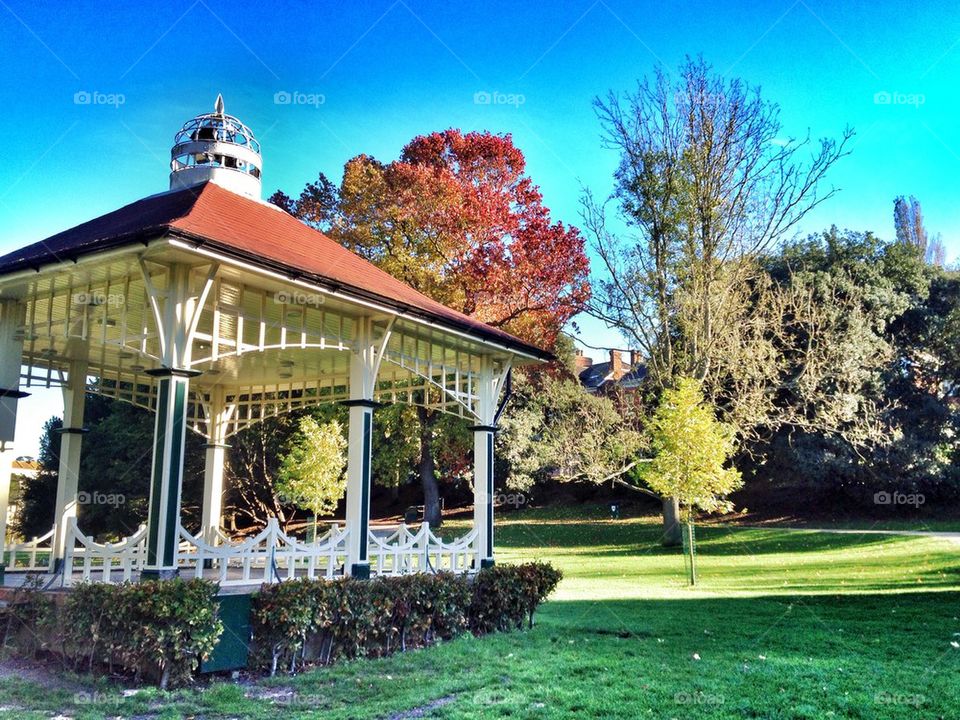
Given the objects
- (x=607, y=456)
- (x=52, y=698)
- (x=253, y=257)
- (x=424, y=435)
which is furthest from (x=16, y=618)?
(x=424, y=435)

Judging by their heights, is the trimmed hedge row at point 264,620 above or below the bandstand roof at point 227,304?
below

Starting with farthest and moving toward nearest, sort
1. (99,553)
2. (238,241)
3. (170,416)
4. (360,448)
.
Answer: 1. (360,448)
2. (238,241)
3. (99,553)
4. (170,416)

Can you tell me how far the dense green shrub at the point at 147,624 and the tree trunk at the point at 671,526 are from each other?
62.5 feet

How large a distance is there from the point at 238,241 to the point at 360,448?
3.12m

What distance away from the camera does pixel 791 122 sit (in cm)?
2320

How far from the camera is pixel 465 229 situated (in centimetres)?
2509

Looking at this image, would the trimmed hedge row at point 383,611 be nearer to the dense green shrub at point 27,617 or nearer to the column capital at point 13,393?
the dense green shrub at point 27,617

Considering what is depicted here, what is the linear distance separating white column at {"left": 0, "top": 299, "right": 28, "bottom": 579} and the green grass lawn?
3174 mm

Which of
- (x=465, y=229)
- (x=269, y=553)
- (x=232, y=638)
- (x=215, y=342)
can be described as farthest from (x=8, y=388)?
(x=465, y=229)

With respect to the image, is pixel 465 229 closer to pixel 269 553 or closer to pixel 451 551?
pixel 451 551

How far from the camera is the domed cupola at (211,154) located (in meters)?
12.2

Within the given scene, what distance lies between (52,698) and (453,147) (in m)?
22.3

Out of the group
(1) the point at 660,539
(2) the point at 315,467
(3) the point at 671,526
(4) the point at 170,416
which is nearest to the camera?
(4) the point at 170,416

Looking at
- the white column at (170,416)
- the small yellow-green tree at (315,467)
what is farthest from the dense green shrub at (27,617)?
the small yellow-green tree at (315,467)
